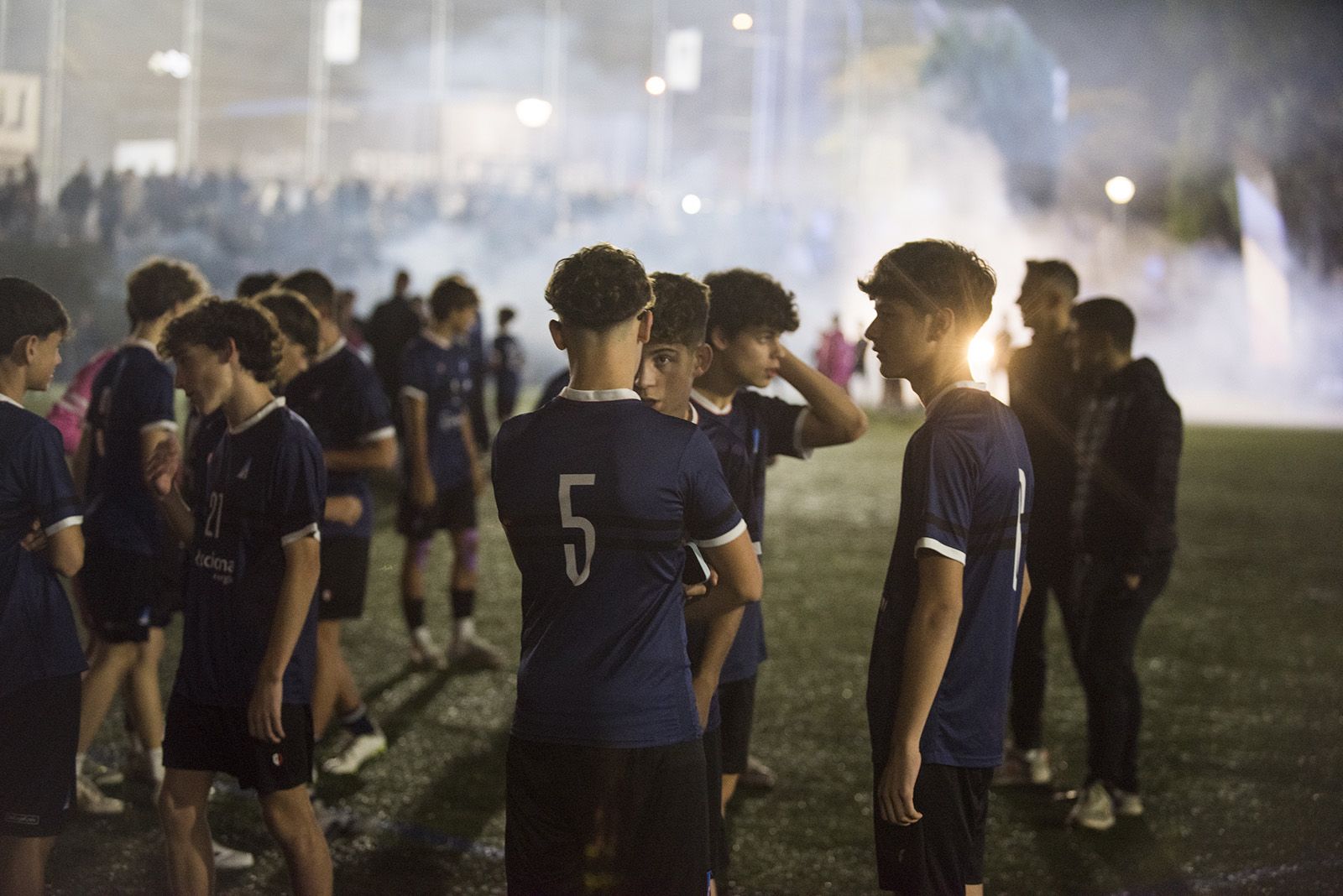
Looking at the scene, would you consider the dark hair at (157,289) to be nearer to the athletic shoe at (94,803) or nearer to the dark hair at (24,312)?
the dark hair at (24,312)

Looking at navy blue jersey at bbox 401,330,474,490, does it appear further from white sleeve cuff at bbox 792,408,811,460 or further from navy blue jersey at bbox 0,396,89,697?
navy blue jersey at bbox 0,396,89,697

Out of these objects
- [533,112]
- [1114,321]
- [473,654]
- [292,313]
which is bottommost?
[473,654]

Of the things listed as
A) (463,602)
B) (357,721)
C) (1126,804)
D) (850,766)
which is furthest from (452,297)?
(1126,804)

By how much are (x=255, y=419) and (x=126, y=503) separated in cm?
156

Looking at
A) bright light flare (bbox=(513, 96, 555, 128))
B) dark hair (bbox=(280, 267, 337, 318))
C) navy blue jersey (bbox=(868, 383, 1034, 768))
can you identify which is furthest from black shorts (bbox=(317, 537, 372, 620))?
bright light flare (bbox=(513, 96, 555, 128))

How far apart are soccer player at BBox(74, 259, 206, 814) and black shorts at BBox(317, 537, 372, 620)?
0.75 metres

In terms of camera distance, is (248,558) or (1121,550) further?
(1121,550)

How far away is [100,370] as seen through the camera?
490 cm

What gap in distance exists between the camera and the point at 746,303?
366 centimetres

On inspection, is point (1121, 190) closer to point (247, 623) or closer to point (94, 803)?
point (94, 803)

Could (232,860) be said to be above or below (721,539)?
below

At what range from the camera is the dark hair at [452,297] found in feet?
23.2

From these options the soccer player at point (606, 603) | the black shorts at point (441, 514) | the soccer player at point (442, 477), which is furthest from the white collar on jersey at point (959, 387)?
the black shorts at point (441, 514)

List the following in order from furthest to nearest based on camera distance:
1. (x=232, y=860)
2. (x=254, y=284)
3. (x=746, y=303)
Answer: (x=254, y=284) < (x=232, y=860) < (x=746, y=303)
